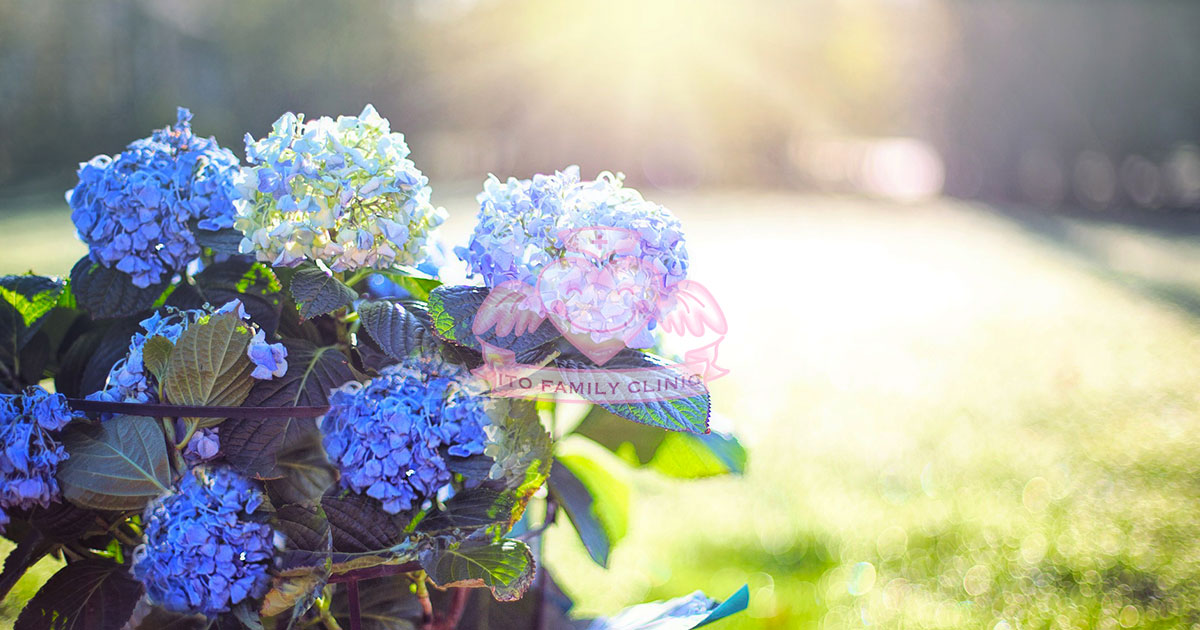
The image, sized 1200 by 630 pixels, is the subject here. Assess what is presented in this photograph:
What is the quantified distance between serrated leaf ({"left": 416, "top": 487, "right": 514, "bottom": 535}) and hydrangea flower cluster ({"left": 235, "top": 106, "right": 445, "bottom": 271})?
9.1 inches

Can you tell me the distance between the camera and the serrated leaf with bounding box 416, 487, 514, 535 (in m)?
0.79

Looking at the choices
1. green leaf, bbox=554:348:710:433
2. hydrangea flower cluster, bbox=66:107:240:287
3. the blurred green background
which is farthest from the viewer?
the blurred green background

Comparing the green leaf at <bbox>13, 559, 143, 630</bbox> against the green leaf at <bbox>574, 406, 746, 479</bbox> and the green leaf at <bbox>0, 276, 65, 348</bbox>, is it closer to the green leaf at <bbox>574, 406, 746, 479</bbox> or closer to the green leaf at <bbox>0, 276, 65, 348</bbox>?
the green leaf at <bbox>0, 276, 65, 348</bbox>

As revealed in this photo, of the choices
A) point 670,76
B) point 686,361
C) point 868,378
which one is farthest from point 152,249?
point 670,76

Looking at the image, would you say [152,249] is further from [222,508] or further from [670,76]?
[670,76]

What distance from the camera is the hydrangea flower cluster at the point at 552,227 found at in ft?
2.56

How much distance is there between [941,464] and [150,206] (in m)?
2.57

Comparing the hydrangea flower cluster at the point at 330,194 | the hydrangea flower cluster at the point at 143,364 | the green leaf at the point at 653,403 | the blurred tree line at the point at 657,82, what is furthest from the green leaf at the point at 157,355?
the blurred tree line at the point at 657,82

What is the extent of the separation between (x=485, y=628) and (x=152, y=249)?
0.57 m

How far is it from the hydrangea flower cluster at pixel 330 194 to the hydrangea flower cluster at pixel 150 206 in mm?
76

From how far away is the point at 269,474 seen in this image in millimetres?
795

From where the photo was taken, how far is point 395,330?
2.69 feet

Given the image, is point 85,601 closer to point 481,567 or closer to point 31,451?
point 31,451

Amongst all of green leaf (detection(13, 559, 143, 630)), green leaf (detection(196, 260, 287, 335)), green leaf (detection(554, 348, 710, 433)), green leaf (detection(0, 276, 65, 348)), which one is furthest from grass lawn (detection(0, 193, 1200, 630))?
green leaf (detection(0, 276, 65, 348))
